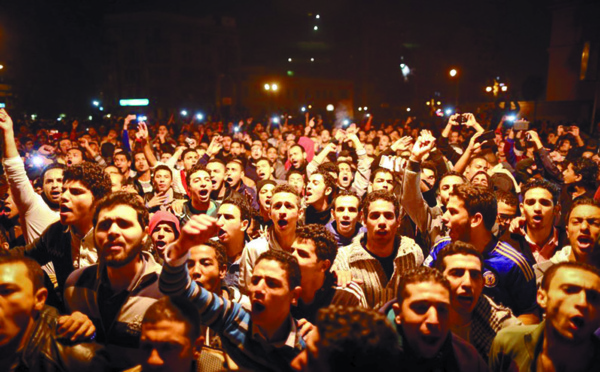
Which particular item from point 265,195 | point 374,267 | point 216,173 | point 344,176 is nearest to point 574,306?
point 374,267

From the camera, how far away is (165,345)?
2525mm

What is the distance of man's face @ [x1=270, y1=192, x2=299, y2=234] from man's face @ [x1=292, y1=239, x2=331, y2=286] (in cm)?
108

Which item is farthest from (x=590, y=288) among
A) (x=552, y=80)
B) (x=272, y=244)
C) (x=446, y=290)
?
(x=552, y=80)

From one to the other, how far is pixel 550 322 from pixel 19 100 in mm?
44145

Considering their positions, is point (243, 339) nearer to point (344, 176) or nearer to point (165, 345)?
point (165, 345)

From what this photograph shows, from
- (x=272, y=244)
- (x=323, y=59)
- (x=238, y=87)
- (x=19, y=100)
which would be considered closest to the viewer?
(x=272, y=244)

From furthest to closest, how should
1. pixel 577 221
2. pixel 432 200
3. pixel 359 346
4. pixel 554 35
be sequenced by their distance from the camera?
pixel 554 35 → pixel 432 200 → pixel 577 221 → pixel 359 346

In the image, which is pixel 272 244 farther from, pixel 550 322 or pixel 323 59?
pixel 323 59

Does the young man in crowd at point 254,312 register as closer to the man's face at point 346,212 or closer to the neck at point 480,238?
the neck at point 480,238

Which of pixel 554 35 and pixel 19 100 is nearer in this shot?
pixel 554 35

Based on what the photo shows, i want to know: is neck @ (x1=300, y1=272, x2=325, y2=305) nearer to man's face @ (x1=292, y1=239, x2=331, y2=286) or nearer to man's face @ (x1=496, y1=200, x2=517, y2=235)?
man's face @ (x1=292, y1=239, x2=331, y2=286)

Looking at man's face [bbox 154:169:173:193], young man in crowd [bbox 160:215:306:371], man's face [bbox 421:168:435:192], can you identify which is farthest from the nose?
man's face [bbox 154:169:173:193]

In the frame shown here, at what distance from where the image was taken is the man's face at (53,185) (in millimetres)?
5457

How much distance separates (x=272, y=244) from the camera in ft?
15.2
